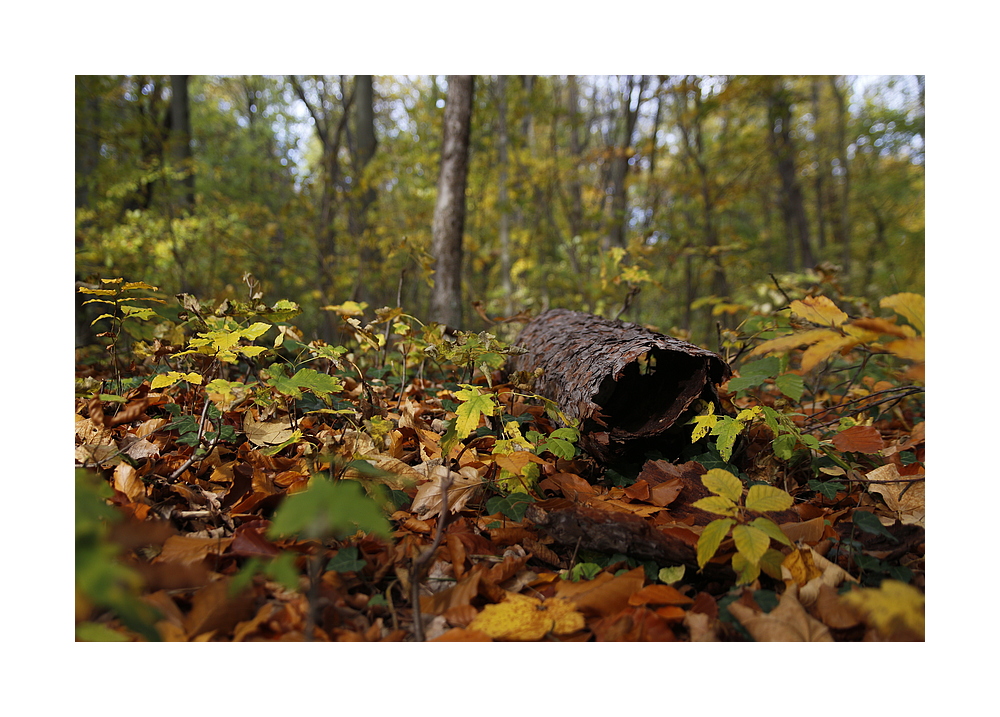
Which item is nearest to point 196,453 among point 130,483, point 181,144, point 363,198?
point 130,483

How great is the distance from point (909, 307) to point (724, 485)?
51cm

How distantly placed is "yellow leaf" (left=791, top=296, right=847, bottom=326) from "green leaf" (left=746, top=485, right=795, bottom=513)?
0.38m

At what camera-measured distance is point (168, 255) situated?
537 cm

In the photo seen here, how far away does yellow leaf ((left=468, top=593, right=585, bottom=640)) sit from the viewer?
3.38 ft

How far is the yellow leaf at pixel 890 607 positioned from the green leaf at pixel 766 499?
0.21m

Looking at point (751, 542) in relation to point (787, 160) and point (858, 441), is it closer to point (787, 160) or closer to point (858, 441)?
point (858, 441)

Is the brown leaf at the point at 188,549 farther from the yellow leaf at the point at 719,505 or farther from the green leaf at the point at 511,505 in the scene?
the yellow leaf at the point at 719,505

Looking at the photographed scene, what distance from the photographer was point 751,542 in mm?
1080

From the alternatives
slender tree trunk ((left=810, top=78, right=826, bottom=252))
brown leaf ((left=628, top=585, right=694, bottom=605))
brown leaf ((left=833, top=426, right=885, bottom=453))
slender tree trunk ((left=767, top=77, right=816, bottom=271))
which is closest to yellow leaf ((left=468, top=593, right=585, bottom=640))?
brown leaf ((left=628, top=585, right=694, bottom=605))

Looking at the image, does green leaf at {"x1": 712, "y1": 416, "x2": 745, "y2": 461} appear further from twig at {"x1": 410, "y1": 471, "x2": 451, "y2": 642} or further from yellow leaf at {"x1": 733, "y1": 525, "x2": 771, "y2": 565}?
twig at {"x1": 410, "y1": 471, "x2": 451, "y2": 642}

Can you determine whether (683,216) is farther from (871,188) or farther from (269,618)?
(269,618)

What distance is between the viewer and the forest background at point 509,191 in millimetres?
5578
